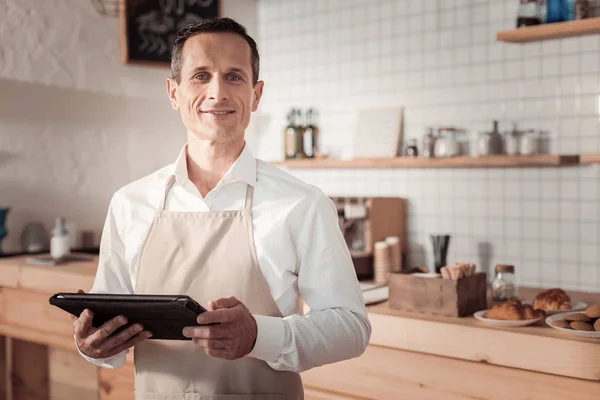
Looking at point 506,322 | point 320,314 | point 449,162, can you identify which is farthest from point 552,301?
point 320,314

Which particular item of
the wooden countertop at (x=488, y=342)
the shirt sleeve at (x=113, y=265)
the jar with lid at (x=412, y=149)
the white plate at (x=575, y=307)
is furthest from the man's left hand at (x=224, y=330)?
the jar with lid at (x=412, y=149)

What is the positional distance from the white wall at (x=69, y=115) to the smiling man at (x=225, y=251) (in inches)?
91.0

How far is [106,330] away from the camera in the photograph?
5.14 feet

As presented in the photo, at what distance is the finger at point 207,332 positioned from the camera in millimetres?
1447

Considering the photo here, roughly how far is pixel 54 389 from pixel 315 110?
7.57 feet

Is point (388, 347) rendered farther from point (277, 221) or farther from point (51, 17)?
point (51, 17)

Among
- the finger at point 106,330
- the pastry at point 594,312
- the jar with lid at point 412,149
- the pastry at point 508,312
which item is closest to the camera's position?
the finger at point 106,330

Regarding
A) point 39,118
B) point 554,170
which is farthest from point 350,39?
point 39,118

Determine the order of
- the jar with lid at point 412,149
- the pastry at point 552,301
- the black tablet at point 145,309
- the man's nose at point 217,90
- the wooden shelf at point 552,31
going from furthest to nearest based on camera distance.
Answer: the jar with lid at point 412,149
the wooden shelf at point 552,31
the pastry at point 552,301
the man's nose at point 217,90
the black tablet at point 145,309

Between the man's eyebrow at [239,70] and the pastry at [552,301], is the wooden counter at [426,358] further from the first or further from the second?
the man's eyebrow at [239,70]

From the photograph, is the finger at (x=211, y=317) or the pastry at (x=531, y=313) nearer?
the finger at (x=211, y=317)

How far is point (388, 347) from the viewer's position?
2.83 m

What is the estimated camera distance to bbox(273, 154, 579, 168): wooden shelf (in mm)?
3439

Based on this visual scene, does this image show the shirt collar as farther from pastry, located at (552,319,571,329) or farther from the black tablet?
pastry, located at (552,319,571,329)
